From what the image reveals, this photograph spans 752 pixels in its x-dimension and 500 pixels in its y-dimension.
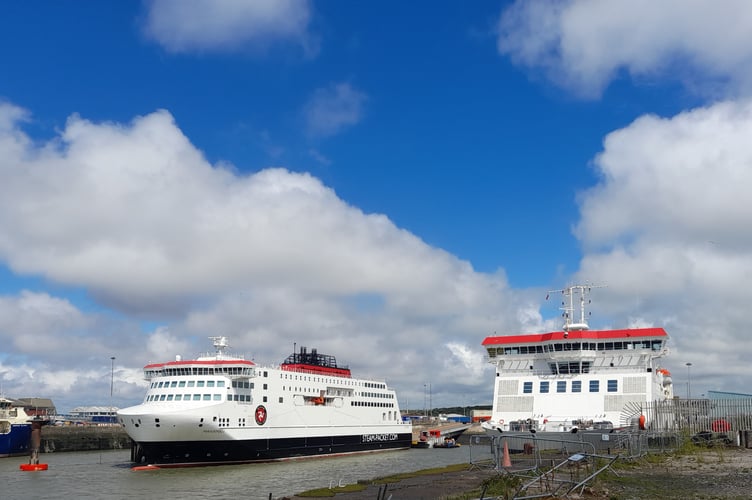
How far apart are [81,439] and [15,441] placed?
12.0m

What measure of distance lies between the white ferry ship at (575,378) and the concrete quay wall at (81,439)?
143 feet

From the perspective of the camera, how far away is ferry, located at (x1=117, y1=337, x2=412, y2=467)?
3920 cm

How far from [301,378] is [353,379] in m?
7.70

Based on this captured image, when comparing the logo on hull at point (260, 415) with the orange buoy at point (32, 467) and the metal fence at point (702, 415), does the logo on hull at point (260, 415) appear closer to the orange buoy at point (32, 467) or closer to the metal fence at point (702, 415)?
the orange buoy at point (32, 467)

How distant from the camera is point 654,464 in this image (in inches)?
1014

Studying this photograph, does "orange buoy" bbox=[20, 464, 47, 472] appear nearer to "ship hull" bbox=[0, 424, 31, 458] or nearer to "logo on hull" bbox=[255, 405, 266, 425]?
"logo on hull" bbox=[255, 405, 266, 425]

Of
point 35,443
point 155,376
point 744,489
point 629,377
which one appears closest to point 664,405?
point 629,377

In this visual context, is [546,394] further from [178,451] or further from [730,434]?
[178,451]

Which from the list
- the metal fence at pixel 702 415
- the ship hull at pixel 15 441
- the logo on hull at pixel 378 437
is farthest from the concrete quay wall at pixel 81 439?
the metal fence at pixel 702 415

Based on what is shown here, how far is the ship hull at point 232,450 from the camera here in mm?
39188

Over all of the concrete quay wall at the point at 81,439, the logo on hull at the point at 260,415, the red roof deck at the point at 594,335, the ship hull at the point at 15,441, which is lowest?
the concrete quay wall at the point at 81,439

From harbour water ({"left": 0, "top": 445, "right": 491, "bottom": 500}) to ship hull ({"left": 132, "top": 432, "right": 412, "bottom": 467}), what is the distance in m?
0.76

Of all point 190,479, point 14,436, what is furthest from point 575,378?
point 14,436

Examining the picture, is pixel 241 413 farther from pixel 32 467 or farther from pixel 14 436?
pixel 14 436
